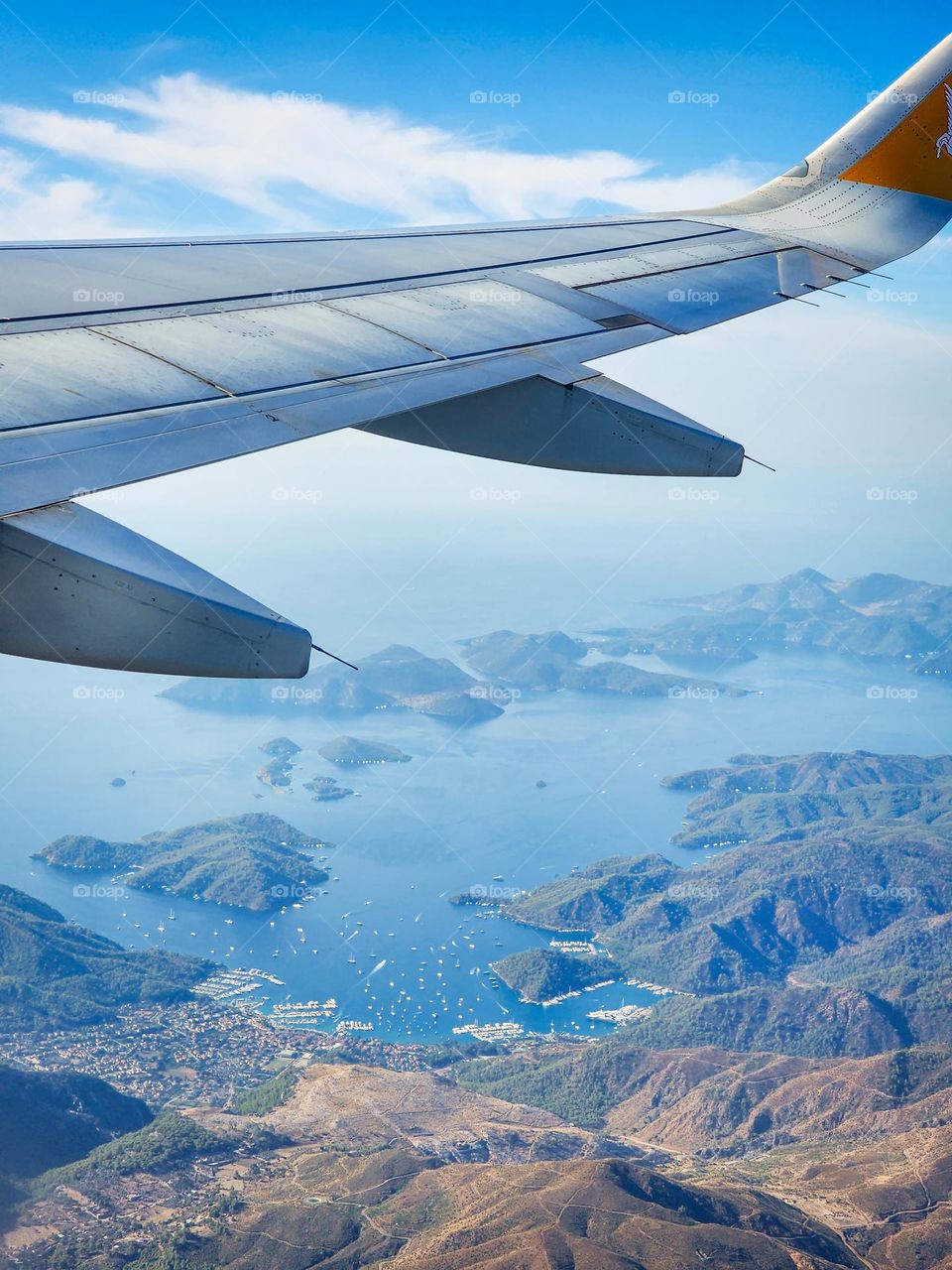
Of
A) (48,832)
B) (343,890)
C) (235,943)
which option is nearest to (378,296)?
(235,943)

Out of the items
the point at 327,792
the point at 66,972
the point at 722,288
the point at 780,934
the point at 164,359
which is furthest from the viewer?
the point at 327,792

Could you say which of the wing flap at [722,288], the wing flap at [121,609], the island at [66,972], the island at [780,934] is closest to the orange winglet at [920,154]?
the wing flap at [722,288]

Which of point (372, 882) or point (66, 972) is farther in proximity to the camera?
point (372, 882)

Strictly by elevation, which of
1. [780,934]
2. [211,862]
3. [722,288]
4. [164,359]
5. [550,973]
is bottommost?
[780,934]

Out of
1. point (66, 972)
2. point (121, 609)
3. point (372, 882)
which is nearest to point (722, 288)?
point (121, 609)

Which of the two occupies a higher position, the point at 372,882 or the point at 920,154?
the point at 920,154

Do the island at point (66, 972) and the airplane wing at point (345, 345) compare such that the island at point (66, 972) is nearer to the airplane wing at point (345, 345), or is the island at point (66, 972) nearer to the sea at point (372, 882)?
the sea at point (372, 882)

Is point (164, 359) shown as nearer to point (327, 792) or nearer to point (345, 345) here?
point (345, 345)
